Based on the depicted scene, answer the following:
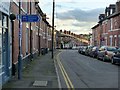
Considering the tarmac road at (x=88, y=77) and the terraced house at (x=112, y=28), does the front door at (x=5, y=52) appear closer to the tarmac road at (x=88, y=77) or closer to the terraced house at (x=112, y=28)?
the tarmac road at (x=88, y=77)

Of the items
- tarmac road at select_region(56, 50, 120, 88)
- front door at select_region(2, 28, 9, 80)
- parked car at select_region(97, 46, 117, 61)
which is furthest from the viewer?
parked car at select_region(97, 46, 117, 61)

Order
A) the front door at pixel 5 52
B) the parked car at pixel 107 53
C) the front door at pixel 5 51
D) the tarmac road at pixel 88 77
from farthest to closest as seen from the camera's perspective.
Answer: the parked car at pixel 107 53 → the front door at pixel 5 52 → the front door at pixel 5 51 → the tarmac road at pixel 88 77

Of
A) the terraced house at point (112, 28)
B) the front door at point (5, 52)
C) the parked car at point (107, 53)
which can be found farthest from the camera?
the terraced house at point (112, 28)

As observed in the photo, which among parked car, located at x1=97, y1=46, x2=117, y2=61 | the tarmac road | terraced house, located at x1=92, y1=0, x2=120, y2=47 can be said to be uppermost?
terraced house, located at x1=92, y1=0, x2=120, y2=47

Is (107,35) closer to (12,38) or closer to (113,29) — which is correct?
(113,29)

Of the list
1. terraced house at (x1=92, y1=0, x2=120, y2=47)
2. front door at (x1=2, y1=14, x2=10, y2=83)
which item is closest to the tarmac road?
front door at (x1=2, y1=14, x2=10, y2=83)

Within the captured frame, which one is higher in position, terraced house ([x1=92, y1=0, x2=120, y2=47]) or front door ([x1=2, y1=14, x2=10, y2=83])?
terraced house ([x1=92, y1=0, x2=120, y2=47])

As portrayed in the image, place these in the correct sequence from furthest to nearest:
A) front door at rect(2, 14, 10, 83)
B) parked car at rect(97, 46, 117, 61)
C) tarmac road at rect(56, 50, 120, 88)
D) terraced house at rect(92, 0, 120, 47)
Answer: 1. terraced house at rect(92, 0, 120, 47)
2. parked car at rect(97, 46, 117, 61)
3. front door at rect(2, 14, 10, 83)
4. tarmac road at rect(56, 50, 120, 88)

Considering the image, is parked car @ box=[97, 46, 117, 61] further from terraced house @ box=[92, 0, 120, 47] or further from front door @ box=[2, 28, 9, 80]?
front door @ box=[2, 28, 9, 80]

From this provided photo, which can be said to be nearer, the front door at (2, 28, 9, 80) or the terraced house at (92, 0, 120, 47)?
the front door at (2, 28, 9, 80)

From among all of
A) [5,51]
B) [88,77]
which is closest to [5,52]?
[5,51]

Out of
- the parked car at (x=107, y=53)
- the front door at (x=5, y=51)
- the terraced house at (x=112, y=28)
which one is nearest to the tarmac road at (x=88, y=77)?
the front door at (x=5, y=51)

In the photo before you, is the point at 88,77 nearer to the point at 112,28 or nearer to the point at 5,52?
the point at 5,52

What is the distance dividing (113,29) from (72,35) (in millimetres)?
98094
